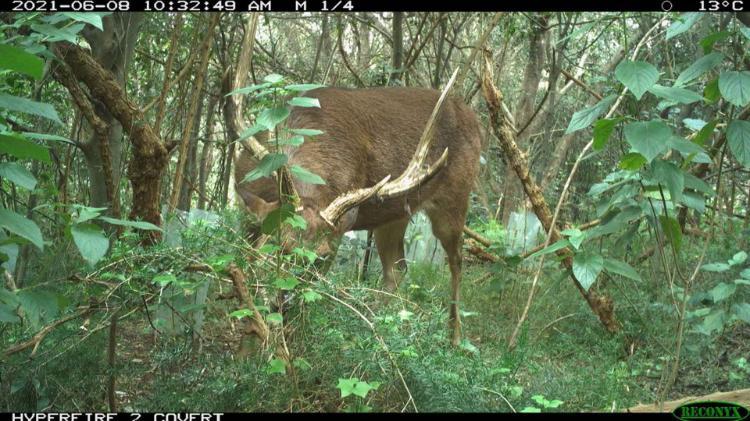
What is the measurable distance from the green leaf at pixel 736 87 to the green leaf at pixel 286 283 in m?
2.05

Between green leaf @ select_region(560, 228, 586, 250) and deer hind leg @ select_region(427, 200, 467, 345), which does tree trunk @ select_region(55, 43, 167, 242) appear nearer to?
green leaf @ select_region(560, 228, 586, 250)

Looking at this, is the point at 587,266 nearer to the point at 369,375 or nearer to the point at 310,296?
the point at 369,375

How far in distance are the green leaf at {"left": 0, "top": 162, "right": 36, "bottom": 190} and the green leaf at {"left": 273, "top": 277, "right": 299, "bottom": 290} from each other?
1150mm

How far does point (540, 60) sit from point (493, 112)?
5.02 metres

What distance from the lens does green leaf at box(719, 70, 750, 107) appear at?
3625 mm

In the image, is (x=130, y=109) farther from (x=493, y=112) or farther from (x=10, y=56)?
(x=493, y=112)

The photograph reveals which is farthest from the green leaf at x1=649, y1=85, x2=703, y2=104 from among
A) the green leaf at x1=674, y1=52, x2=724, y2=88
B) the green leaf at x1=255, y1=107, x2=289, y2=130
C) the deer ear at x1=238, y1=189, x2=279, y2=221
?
the deer ear at x1=238, y1=189, x2=279, y2=221

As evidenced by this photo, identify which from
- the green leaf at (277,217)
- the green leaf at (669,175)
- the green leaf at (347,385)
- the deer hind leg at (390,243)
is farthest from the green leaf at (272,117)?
the deer hind leg at (390,243)

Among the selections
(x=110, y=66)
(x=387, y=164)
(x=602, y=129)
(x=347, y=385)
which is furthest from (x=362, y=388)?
(x=387, y=164)

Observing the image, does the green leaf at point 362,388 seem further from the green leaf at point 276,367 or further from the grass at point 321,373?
the green leaf at point 276,367

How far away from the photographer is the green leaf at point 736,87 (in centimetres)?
362

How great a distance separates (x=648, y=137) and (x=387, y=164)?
12.6ft

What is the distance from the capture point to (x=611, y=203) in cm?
517

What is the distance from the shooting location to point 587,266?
5188mm
